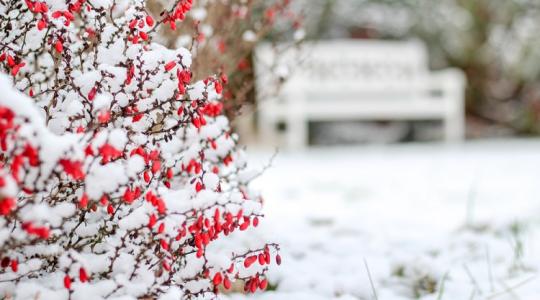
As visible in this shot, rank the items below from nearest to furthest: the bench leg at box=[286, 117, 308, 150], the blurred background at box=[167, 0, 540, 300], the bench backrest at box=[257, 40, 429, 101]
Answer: the blurred background at box=[167, 0, 540, 300], the bench leg at box=[286, 117, 308, 150], the bench backrest at box=[257, 40, 429, 101]

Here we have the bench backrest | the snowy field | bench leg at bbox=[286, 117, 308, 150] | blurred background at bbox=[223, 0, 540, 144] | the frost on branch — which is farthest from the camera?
blurred background at bbox=[223, 0, 540, 144]

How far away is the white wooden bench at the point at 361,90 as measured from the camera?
21.9ft

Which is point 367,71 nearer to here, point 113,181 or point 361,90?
point 361,90

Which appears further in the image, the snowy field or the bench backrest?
the bench backrest

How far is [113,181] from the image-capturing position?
1213 mm

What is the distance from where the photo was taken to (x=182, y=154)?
165cm

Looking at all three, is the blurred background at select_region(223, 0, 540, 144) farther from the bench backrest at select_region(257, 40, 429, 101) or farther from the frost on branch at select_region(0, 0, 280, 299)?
the frost on branch at select_region(0, 0, 280, 299)

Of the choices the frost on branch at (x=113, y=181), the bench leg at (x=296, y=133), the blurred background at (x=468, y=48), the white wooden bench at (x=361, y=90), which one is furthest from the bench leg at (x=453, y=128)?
the frost on branch at (x=113, y=181)

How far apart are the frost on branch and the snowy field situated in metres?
0.60

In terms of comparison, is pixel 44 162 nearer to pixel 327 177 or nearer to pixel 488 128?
pixel 327 177

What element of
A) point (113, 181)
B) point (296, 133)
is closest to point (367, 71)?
point (296, 133)

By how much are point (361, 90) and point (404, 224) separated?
416 centimetres

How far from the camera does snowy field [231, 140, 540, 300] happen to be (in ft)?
7.00

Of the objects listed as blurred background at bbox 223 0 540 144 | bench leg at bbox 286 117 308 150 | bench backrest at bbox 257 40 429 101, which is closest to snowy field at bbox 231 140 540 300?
bench leg at bbox 286 117 308 150
